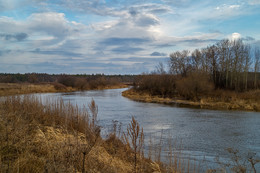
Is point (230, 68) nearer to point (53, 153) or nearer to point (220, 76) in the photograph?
point (220, 76)

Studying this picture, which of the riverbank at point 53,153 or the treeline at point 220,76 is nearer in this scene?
the riverbank at point 53,153

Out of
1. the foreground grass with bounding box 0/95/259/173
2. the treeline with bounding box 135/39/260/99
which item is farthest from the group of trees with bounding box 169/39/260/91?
the foreground grass with bounding box 0/95/259/173

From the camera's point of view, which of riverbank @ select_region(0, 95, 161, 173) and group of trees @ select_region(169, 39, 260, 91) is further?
group of trees @ select_region(169, 39, 260, 91)

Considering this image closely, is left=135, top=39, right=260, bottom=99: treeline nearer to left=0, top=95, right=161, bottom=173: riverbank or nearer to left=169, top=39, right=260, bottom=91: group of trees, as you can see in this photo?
left=169, top=39, right=260, bottom=91: group of trees

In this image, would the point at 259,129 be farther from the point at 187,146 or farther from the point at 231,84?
the point at 231,84

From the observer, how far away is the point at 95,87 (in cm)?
6644

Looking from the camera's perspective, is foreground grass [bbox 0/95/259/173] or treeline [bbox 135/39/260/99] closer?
foreground grass [bbox 0/95/259/173]

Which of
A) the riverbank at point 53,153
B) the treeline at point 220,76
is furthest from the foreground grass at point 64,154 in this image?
the treeline at point 220,76

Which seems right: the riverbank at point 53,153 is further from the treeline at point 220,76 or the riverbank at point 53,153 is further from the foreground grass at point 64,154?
the treeline at point 220,76

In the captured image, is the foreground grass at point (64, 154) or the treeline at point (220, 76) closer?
the foreground grass at point (64, 154)

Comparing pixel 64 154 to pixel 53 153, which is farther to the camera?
pixel 64 154

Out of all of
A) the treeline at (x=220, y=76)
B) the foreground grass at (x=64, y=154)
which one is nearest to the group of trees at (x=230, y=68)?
the treeline at (x=220, y=76)

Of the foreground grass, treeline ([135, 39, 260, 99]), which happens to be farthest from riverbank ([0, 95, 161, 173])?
treeline ([135, 39, 260, 99])

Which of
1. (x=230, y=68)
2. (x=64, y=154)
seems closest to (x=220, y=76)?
(x=230, y=68)
